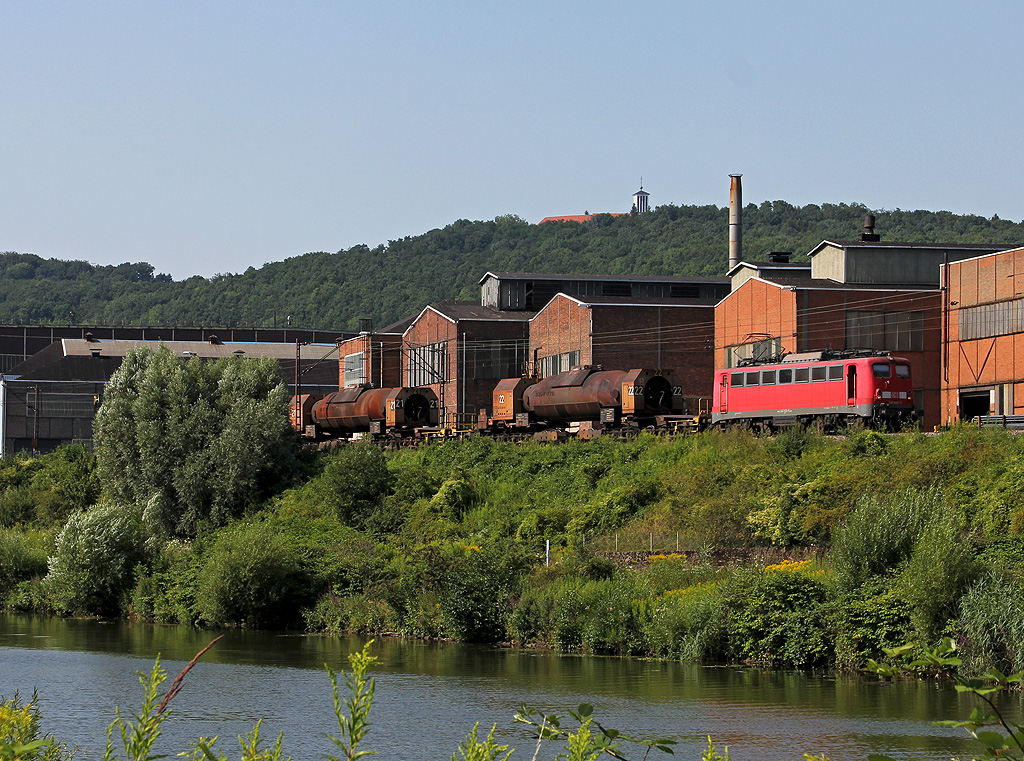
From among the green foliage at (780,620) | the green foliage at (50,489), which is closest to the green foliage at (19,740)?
the green foliage at (780,620)

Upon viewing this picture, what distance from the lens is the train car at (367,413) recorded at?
254 feet

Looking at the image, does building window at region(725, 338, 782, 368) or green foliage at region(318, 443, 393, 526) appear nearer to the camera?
green foliage at region(318, 443, 393, 526)

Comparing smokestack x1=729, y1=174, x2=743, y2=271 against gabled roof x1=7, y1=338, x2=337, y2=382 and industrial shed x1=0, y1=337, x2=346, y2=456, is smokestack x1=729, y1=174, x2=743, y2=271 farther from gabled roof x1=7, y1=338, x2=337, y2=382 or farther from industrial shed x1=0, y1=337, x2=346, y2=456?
gabled roof x1=7, y1=338, x2=337, y2=382

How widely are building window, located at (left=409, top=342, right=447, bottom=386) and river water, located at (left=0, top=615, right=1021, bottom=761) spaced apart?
53.5m

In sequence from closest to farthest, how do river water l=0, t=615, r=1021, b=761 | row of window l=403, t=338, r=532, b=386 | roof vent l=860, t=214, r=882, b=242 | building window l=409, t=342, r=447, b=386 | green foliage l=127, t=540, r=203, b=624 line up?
1. river water l=0, t=615, r=1021, b=761
2. green foliage l=127, t=540, r=203, b=624
3. roof vent l=860, t=214, r=882, b=242
4. row of window l=403, t=338, r=532, b=386
5. building window l=409, t=342, r=447, b=386

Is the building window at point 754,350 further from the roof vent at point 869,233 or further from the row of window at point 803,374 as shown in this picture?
the roof vent at point 869,233

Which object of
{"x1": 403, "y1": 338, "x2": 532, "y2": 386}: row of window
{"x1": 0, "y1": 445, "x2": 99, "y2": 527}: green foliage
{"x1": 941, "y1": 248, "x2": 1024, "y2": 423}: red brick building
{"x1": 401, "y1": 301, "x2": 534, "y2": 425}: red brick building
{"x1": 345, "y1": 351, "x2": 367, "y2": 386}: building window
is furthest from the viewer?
{"x1": 345, "y1": 351, "x2": 367, "y2": 386}: building window

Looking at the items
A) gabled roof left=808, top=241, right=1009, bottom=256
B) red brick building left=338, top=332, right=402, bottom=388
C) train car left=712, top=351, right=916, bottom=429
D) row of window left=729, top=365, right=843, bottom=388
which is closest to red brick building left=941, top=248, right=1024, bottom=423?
gabled roof left=808, top=241, right=1009, bottom=256

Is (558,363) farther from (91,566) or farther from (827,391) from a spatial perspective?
(91,566)

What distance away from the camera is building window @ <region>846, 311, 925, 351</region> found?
67.6 m

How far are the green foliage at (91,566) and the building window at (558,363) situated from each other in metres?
38.2

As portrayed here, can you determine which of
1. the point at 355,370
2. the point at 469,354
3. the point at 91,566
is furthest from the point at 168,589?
the point at 355,370

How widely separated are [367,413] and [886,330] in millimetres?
32633

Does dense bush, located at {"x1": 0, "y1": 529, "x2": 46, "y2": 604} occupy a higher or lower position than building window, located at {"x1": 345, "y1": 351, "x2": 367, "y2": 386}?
lower
